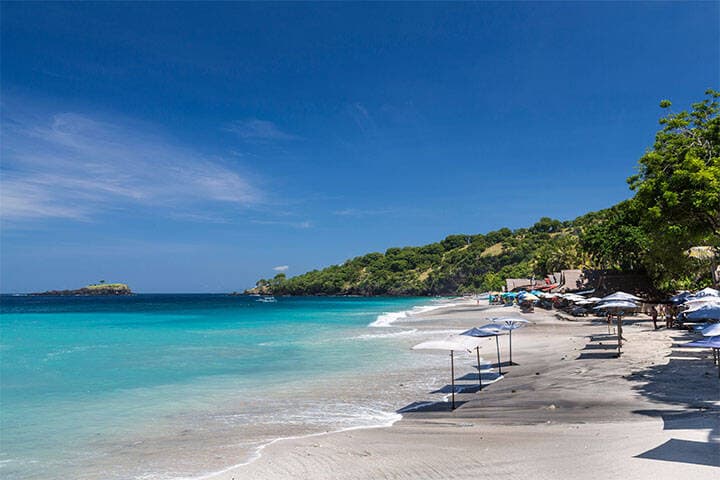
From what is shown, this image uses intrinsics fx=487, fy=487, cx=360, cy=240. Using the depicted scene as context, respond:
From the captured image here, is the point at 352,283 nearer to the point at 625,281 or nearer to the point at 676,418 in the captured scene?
the point at 625,281

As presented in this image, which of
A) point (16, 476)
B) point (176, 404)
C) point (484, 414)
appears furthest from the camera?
point (176, 404)

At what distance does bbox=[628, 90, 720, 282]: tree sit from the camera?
12500mm

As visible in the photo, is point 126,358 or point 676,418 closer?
point 676,418

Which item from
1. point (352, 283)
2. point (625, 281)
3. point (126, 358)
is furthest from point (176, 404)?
point (352, 283)

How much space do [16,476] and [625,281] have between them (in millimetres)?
A: 41573

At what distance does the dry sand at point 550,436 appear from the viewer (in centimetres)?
607

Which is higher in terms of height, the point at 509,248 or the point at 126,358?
the point at 509,248

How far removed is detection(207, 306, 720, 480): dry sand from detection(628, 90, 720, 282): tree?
404 centimetres

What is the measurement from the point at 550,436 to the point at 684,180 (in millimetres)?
9193

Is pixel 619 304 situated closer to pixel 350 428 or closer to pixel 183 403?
pixel 350 428

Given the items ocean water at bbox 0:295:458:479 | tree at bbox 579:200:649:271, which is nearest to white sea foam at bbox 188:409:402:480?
ocean water at bbox 0:295:458:479

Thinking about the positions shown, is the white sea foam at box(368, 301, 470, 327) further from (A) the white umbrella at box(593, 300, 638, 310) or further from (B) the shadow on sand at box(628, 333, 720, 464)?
(B) the shadow on sand at box(628, 333, 720, 464)

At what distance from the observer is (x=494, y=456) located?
6703 mm

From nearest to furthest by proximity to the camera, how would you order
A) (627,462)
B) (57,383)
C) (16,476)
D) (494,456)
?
(627,462) → (494,456) → (16,476) → (57,383)
